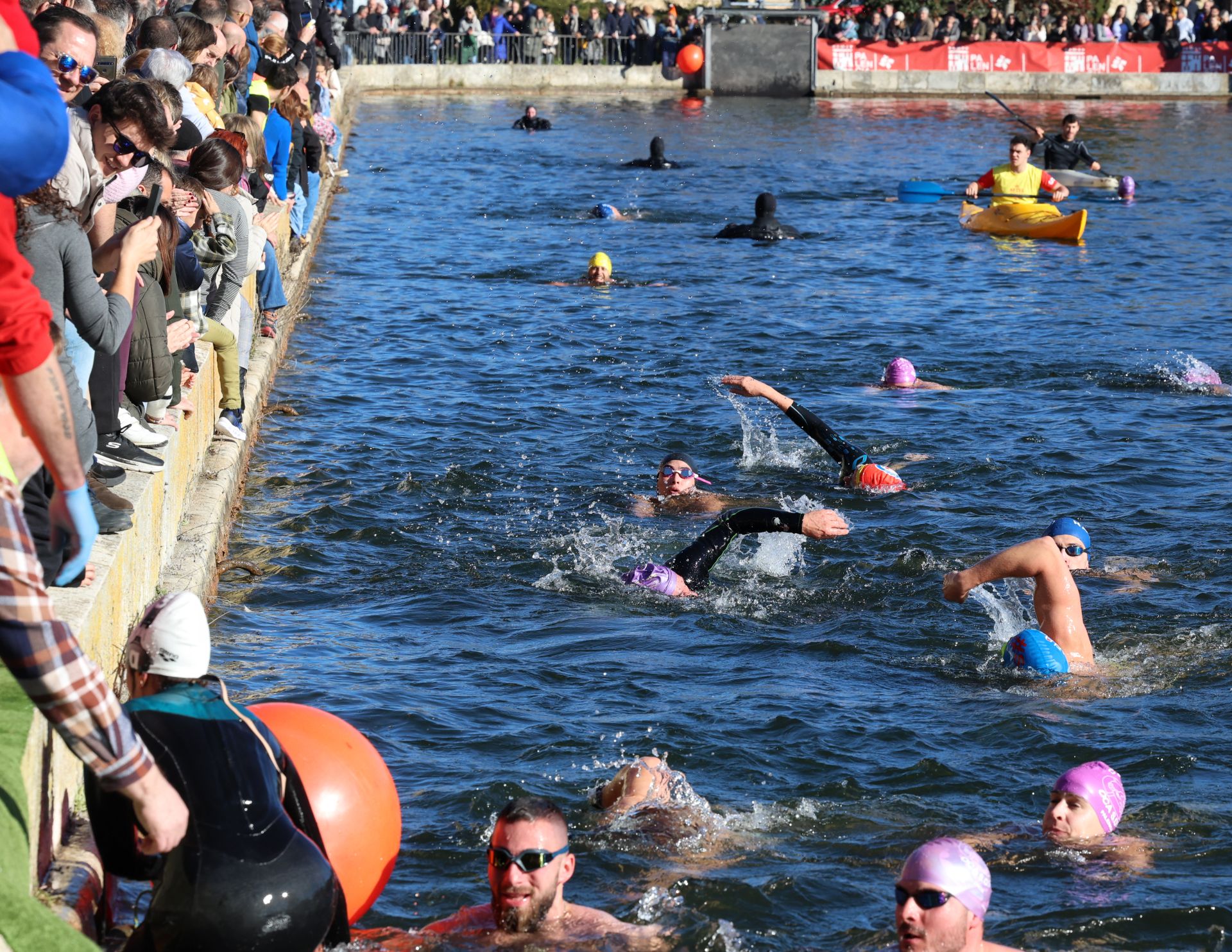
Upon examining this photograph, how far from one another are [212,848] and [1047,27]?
5134 centimetres

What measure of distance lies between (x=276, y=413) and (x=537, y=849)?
9.70 meters

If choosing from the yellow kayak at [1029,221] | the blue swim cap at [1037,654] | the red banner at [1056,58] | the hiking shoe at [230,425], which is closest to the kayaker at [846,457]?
the blue swim cap at [1037,654]

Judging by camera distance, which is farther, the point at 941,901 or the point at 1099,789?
the point at 1099,789

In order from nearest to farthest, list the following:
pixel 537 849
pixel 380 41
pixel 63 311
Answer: pixel 537 849
pixel 63 311
pixel 380 41

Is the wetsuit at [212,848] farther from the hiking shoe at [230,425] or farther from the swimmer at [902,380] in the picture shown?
the swimmer at [902,380]

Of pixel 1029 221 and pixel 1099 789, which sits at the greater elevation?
pixel 1029 221

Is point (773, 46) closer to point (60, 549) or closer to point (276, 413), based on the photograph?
point (276, 413)

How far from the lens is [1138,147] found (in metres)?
37.4

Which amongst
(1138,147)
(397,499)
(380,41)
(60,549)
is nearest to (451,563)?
(397,499)

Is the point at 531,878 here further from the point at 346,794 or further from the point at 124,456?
the point at 124,456

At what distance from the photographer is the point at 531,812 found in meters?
5.68

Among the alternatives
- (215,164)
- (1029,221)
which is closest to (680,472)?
(215,164)

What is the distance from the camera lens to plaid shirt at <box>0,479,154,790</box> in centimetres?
378

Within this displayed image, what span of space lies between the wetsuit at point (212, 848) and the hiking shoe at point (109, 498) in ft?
7.95
